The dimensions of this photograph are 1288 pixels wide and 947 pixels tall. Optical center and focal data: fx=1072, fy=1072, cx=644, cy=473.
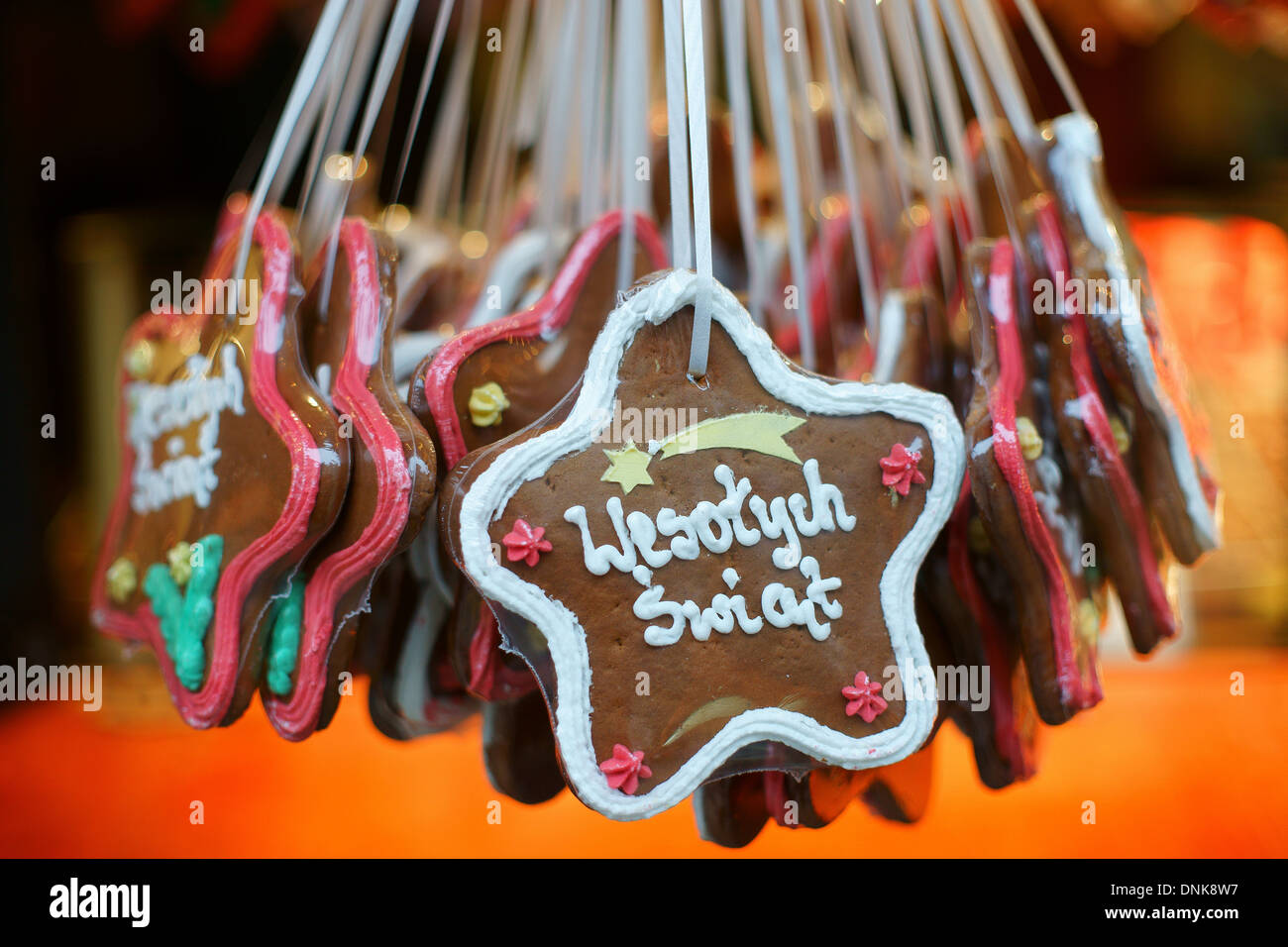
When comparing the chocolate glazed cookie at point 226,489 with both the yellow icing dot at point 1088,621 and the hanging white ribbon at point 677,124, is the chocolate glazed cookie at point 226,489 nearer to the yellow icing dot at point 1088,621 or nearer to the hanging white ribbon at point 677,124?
the hanging white ribbon at point 677,124

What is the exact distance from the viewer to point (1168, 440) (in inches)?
29.0

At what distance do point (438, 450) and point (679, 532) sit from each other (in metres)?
0.18

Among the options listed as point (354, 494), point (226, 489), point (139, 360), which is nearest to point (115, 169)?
point (139, 360)

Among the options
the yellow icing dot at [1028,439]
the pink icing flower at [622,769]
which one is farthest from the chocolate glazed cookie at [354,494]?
the yellow icing dot at [1028,439]

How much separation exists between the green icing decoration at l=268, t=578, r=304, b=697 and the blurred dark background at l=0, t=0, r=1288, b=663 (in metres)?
1.93

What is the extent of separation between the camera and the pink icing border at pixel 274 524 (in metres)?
0.66

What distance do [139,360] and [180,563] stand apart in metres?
0.25

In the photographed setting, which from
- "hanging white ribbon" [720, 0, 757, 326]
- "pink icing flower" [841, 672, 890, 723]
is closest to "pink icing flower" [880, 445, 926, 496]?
"pink icing flower" [841, 672, 890, 723]

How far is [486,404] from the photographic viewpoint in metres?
0.72

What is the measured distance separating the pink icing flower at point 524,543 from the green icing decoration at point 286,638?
0.56 feet

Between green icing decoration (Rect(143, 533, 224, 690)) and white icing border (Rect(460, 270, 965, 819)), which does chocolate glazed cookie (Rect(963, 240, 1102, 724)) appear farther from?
green icing decoration (Rect(143, 533, 224, 690))

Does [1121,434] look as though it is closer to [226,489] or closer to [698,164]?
[698,164]

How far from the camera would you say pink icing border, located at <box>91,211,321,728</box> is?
66 centimetres

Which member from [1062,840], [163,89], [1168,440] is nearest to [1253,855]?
[1062,840]
